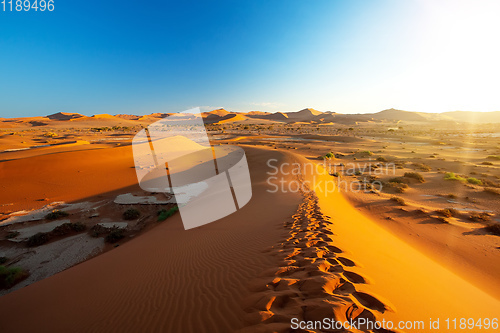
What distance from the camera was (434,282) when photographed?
3.64 meters

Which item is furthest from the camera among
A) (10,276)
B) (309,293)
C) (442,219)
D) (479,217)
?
(479,217)

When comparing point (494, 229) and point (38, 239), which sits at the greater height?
point (494, 229)

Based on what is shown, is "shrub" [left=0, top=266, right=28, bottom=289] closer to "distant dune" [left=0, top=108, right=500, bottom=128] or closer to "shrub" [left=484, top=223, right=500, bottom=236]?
"shrub" [left=484, top=223, right=500, bottom=236]

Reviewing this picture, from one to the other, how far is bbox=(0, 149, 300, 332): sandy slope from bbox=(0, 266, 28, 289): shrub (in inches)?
64.0

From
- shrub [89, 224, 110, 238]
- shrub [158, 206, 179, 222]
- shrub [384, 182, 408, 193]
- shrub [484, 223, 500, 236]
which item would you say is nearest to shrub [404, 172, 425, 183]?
shrub [384, 182, 408, 193]

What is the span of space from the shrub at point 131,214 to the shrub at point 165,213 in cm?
108

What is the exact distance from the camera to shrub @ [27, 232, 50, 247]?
23.9 feet

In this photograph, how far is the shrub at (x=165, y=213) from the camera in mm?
9367

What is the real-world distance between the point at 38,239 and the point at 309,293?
1022 centimetres

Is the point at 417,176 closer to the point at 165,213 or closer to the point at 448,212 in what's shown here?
the point at 448,212

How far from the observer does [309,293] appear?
293 centimetres

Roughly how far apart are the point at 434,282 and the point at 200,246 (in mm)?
5608

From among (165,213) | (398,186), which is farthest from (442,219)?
(165,213)

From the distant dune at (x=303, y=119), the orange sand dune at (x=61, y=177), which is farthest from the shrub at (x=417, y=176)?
the distant dune at (x=303, y=119)
